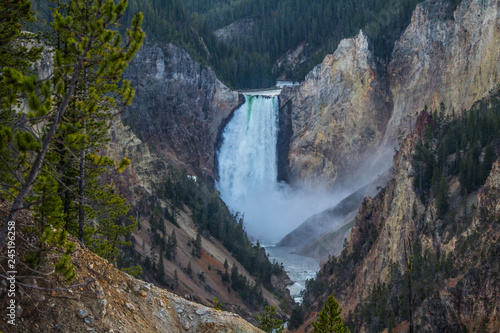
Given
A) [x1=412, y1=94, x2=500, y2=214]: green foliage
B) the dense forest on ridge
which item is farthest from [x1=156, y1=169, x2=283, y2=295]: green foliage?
the dense forest on ridge

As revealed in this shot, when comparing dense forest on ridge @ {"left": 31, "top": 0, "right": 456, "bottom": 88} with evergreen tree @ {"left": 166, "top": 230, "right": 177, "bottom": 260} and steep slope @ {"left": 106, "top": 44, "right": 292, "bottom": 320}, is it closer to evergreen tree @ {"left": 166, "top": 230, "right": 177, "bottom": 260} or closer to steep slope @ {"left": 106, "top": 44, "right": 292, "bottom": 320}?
steep slope @ {"left": 106, "top": 44, "right": 292, "bottom": 320}

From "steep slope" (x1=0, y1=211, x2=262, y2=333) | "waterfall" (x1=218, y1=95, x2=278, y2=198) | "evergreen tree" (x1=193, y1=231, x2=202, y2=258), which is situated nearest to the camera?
"steep slope" (x1=0, y1=211, x2=262, y2=333)

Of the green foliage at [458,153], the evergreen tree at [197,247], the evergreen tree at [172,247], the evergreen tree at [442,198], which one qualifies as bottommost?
the evergreen tree at [197,247]

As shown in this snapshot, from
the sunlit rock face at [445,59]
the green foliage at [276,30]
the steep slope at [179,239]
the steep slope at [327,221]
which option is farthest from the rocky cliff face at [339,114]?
the steep slope at [179,239]

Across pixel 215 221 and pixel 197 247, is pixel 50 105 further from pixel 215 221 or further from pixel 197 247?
pixel 215 221

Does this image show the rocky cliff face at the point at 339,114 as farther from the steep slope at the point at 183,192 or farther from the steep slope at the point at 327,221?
the steep slope at the point at 183,192

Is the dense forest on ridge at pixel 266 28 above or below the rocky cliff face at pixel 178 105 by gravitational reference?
above

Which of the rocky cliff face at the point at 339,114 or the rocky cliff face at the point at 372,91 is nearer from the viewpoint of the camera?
the rocky cliff face at the point at 372,91
